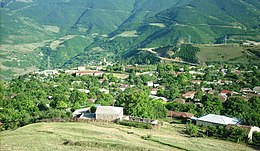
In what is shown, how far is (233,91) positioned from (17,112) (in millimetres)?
37680

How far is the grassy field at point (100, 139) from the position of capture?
22609 mm

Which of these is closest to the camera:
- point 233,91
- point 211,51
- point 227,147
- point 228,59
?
point 227,147

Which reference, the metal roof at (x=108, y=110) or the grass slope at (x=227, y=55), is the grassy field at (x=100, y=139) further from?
the grass slope at (x=227, y=55)

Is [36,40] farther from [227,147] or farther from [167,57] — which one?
→ [227,147]

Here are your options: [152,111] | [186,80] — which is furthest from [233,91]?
[152,111]

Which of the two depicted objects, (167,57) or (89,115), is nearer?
(89,115)

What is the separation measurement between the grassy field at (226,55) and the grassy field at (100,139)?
73.3m

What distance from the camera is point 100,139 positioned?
79.6ft

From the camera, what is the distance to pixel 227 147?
83.3 feet

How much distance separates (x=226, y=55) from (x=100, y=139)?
275 feet

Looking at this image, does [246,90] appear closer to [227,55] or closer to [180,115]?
[180,115]

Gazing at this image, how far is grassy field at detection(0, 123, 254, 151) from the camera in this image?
22.6 m

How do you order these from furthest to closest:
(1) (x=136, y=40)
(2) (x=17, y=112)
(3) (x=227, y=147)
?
(1) (x=136, y=40), (2) (x=17, y=112), (3) (x=227, y=147)

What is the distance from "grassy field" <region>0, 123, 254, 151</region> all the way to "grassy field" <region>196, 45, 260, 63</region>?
73.3 meters
